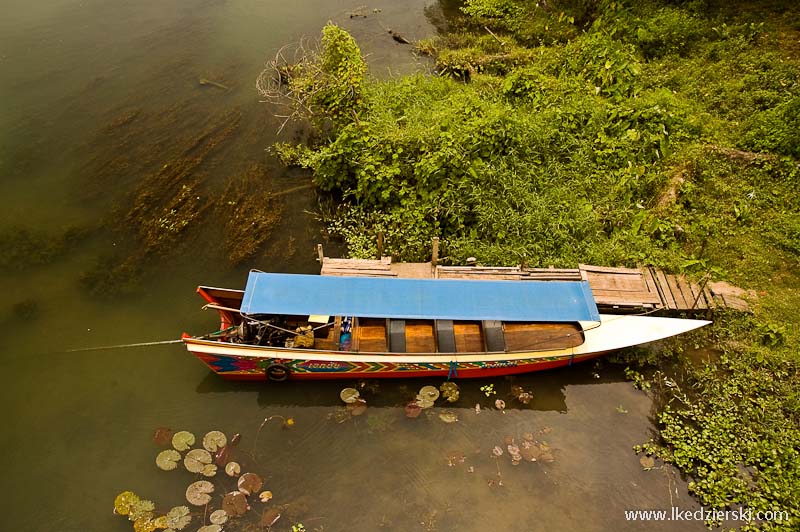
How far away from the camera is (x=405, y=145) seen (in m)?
17.3

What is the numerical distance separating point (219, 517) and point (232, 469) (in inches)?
45.4

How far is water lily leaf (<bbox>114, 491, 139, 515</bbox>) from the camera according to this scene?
38.8 feet

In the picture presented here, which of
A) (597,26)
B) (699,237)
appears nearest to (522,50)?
(597,26)

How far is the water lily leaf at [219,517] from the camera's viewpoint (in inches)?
460

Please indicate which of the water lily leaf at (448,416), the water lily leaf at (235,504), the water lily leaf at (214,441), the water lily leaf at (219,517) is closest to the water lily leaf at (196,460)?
the water lily leaf at (214,441)

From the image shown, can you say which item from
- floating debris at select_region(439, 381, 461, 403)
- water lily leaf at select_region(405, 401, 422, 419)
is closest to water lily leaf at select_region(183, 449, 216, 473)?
water lily leaf at select_region(405, 401, 422, 419)

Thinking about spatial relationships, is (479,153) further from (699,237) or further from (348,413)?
(348,413)

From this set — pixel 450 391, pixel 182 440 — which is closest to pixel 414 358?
pixel 450 391

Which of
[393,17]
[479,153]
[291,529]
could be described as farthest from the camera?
[393,17]

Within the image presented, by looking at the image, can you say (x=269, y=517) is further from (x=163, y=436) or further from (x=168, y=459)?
(x=163, y=436)

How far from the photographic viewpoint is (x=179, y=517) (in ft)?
38.6

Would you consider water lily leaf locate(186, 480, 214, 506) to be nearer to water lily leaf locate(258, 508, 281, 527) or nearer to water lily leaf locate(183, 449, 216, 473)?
water lily leaf locate(183, 449, 216, 473)

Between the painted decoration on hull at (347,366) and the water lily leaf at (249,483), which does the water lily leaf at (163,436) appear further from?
the water lily leaf at (249,483)

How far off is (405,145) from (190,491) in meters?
12.7
